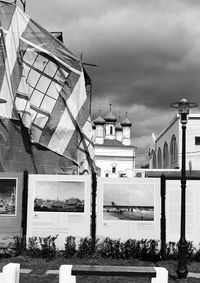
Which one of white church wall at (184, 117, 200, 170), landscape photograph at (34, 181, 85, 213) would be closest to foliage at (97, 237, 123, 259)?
landscape photograph at (34, 181, 85, 213)

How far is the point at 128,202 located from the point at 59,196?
2102 mm

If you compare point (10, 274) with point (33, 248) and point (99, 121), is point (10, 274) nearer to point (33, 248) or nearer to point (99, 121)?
point (33, 248)

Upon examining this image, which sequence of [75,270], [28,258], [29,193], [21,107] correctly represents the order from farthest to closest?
1. [21,107]
2. [29,193]
3. [28,258]
4. [75,270]

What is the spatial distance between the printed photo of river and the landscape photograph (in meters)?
0.79

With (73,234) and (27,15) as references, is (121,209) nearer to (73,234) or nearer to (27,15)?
(73,234)

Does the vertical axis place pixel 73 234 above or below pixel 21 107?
below

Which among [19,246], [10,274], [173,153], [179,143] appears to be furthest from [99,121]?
[10,274]

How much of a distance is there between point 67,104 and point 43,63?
195cm

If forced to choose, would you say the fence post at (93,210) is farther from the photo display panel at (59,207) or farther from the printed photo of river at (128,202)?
the printed photo of river at (128,202)

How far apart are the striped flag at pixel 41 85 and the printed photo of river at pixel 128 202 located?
213 inches

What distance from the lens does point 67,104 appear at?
20047mm

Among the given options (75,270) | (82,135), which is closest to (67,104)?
(82,135)

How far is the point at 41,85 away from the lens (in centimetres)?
1950

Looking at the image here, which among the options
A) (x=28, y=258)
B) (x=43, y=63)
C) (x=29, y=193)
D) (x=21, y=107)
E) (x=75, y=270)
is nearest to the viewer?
(x=75, y=270)
